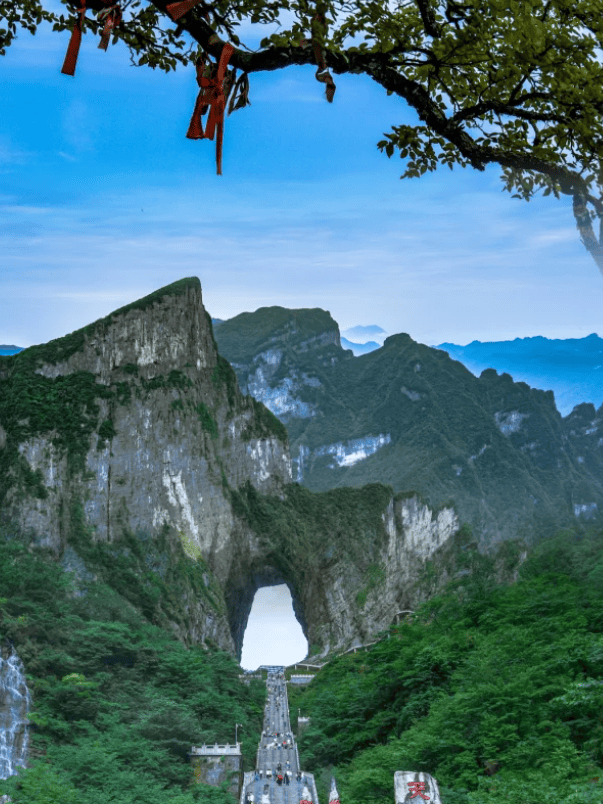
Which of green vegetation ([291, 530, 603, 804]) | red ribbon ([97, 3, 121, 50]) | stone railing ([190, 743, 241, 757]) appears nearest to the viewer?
red ribbon ([97, 3, 121, 50])

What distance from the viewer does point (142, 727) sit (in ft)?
83.7

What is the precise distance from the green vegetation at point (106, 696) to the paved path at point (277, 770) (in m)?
0.56

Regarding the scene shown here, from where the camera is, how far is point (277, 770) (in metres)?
23.5

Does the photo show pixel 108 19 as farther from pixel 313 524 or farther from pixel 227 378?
pixel 313 524

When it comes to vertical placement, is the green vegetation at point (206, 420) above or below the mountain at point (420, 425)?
below

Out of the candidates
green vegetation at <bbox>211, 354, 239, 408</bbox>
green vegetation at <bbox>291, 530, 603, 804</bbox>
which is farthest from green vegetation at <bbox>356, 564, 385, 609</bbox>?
green vegetation at <bbox>291, 530, 603, 804</bbox>

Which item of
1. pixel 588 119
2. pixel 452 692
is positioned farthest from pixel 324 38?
pixel 452 692

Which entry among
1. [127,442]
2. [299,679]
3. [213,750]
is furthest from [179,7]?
[127,442]

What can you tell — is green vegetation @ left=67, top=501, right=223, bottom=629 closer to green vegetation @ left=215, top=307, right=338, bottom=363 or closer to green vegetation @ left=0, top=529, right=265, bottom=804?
green vegetation @ left=0, top=529, right=265, bottom=804

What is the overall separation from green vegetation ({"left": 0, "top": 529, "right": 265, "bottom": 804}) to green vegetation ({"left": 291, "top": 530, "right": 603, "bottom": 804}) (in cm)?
541

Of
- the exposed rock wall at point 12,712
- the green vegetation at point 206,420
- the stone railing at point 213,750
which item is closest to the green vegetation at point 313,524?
the green vegetation at point 206,420

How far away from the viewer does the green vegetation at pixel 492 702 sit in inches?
322

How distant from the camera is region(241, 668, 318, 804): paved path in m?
Answer: 19.4

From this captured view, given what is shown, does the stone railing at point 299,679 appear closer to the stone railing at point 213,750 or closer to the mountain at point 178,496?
the mountain at point 178,496
